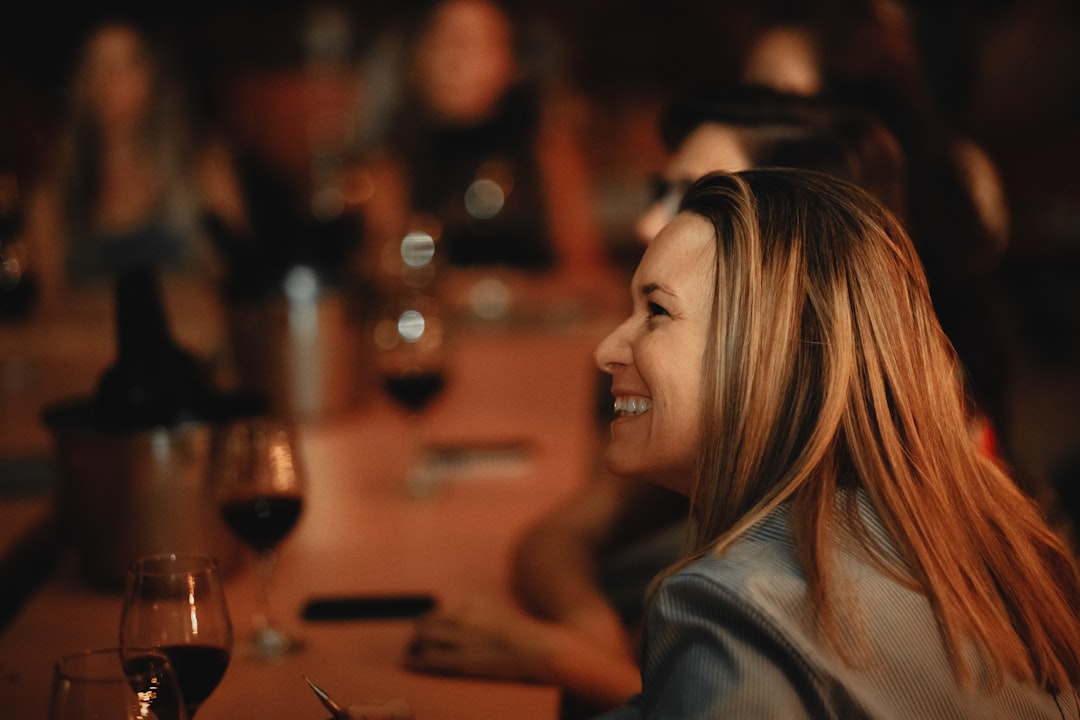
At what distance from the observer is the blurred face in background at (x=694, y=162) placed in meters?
1.56

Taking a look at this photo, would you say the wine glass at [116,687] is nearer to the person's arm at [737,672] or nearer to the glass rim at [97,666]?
the glass rim at [97,666]

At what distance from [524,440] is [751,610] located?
4.18 feet

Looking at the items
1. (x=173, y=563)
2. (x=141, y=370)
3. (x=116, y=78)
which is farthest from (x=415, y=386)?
(x=116, y=78)

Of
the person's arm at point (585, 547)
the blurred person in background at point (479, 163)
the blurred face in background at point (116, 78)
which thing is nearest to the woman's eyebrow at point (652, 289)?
the person's arm at point (585, 547)

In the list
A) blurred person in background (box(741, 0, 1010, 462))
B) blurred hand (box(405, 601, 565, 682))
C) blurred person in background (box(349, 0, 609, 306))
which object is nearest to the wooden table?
blurred hand (box(405, 601, 565, 682))

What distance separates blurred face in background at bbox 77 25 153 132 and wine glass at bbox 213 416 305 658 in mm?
3131

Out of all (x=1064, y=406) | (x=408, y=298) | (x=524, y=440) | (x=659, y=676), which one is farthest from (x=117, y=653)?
→ (x=1064, y=406)

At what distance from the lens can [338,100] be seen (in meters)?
6.66

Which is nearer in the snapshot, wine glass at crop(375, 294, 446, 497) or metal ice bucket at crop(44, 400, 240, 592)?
metal ice bucket at crop(44, 400, 240, 592)

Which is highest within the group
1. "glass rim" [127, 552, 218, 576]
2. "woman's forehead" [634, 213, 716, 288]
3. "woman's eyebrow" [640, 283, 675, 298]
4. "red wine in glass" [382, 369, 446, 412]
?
"woman's forehead" [634, 213, 716, 288]

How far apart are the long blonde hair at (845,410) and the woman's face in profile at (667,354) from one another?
0.02 metres

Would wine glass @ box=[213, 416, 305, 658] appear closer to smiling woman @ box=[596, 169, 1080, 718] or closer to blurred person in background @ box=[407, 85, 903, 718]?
blurred person in background @ box=[407, 85, 903, 718]

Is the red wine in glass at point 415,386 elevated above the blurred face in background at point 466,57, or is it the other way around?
the blurred face in background at point 466,57

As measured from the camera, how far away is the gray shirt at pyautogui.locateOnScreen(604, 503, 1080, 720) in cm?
77
